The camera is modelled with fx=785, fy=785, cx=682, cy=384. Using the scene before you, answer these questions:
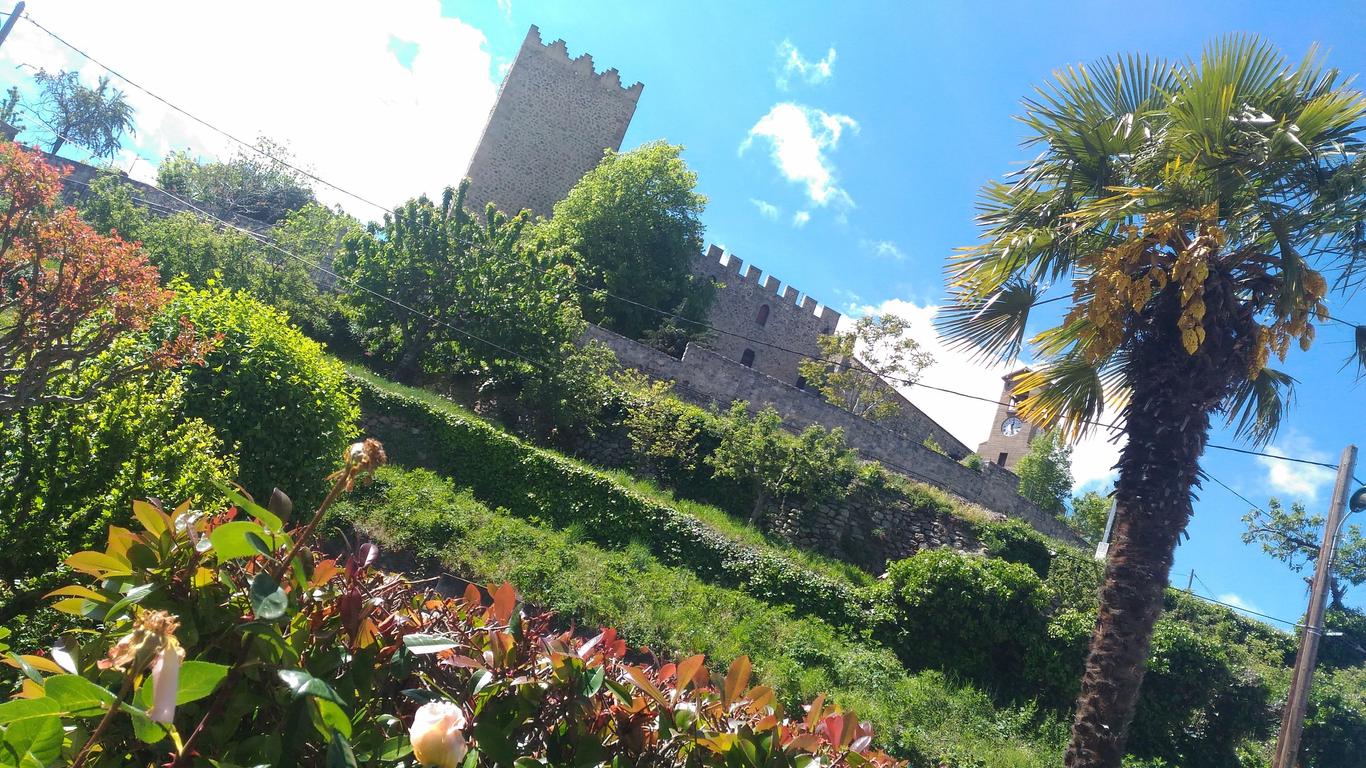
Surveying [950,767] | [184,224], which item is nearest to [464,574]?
[950,767]

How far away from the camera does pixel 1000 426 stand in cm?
4275

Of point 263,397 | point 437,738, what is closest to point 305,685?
point 437,738

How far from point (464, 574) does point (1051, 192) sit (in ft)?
26.9

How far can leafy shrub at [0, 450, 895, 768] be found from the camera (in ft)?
3.84

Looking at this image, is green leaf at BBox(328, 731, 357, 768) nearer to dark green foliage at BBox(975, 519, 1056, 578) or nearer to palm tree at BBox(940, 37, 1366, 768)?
palm tree at BBox(940, 37, 1366, 768)

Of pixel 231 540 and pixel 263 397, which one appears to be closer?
pixel 231 540

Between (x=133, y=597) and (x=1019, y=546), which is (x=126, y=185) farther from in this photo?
(x=133, y=597)

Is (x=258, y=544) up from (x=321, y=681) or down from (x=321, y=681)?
up

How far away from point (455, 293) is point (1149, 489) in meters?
16.1

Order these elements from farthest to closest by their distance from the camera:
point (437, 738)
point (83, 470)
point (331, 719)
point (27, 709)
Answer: point (83, 470) → point (331, 719) → point (437, 738) → point (27, 709)

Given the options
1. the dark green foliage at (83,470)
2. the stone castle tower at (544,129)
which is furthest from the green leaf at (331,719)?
the stone castle tower at (544,129)

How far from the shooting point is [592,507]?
45.6ft

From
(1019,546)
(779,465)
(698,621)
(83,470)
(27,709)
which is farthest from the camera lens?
(779,465)

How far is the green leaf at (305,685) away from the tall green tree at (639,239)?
25.3 meters
